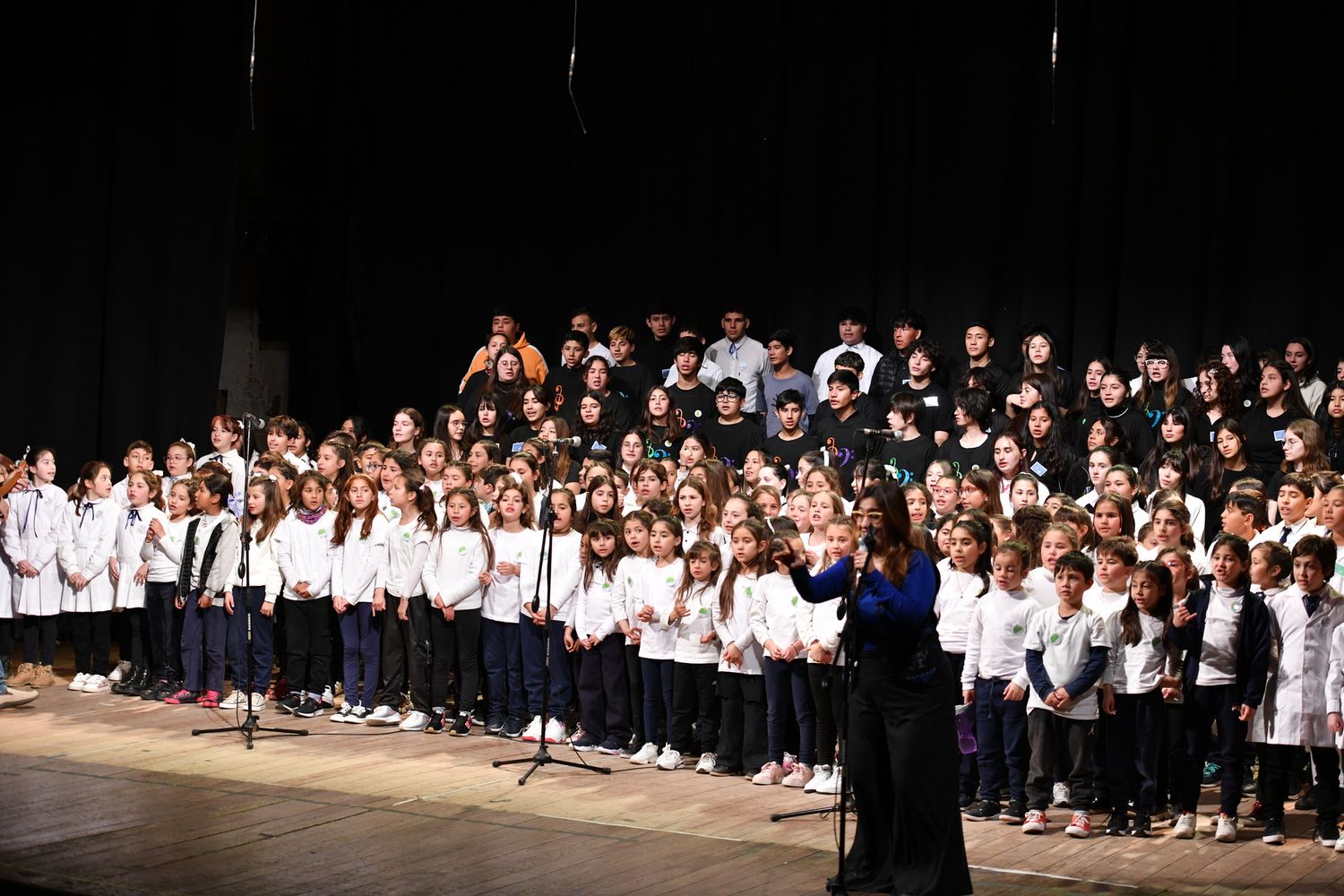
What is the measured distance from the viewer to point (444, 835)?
18.0 feet

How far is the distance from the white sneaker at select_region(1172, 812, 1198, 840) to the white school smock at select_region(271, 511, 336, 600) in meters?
4.39

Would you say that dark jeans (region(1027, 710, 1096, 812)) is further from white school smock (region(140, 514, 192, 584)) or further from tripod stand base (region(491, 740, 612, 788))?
white school smock (region(140, 514, 192, 584))

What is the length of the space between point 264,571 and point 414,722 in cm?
125

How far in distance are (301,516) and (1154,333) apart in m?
5.14

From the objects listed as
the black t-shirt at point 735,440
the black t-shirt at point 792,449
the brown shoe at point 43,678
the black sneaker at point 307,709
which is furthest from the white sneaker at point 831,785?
the brown shoe at point 43,678

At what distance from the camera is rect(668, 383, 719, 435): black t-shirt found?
9344 mm

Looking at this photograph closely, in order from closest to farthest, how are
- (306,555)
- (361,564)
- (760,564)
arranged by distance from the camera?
1. (760,564)
2. (361,564)
3. (306,555)

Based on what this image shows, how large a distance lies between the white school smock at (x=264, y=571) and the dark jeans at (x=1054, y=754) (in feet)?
13.5

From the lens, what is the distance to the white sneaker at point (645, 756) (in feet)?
22.7

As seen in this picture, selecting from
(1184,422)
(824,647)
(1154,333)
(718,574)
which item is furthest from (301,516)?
(1154,333)

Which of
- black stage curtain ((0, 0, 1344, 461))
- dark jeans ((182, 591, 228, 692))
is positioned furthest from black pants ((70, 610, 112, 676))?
black stage curtain ((0, 0, 1344, 461))

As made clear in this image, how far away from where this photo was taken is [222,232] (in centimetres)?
1125

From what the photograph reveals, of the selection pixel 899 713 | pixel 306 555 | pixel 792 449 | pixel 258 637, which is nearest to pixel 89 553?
pixel 258 637

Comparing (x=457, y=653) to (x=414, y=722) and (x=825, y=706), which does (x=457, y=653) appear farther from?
(x=825, y=706)
